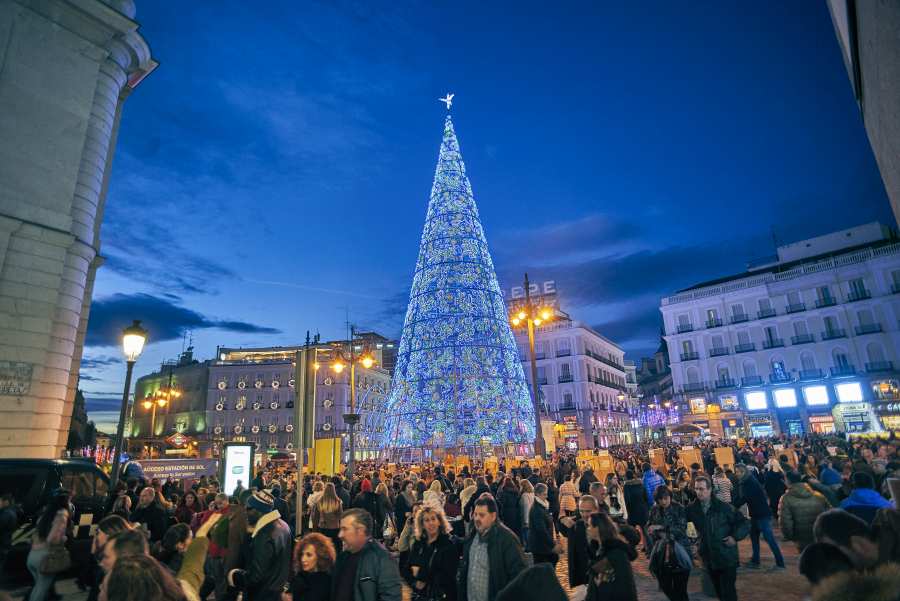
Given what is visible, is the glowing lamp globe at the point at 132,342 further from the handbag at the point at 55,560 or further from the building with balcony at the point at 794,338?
the building with balcony at the point at 794,338

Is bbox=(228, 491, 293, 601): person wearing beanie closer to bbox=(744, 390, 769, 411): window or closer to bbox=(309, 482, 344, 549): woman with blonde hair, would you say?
bbox=(309, 482, 344, 549): woman with blonde hair

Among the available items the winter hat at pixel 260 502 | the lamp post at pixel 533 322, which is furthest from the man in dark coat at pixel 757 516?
the lamp post at pixel 533 322

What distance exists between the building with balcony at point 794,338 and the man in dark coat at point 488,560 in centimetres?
3813

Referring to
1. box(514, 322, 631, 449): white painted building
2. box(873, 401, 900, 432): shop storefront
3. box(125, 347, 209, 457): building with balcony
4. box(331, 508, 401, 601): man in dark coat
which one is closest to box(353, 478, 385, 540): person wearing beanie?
box(331, 508, 401, 601): man in dark coat

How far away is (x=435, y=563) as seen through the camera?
477 centimetres

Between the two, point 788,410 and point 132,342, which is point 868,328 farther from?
point 132,342

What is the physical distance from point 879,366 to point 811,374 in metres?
4.57

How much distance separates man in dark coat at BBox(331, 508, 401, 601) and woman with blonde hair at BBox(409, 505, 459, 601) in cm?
106

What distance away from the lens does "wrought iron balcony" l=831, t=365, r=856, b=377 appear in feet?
131

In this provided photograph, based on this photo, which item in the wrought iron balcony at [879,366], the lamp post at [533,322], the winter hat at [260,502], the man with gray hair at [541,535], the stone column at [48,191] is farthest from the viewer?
the wrought iron balcony at [879,366]

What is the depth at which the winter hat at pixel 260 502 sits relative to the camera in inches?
212

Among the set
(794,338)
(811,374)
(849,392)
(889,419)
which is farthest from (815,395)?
(889,419)

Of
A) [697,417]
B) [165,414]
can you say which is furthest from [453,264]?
[165,414]

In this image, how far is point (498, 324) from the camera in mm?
22438
